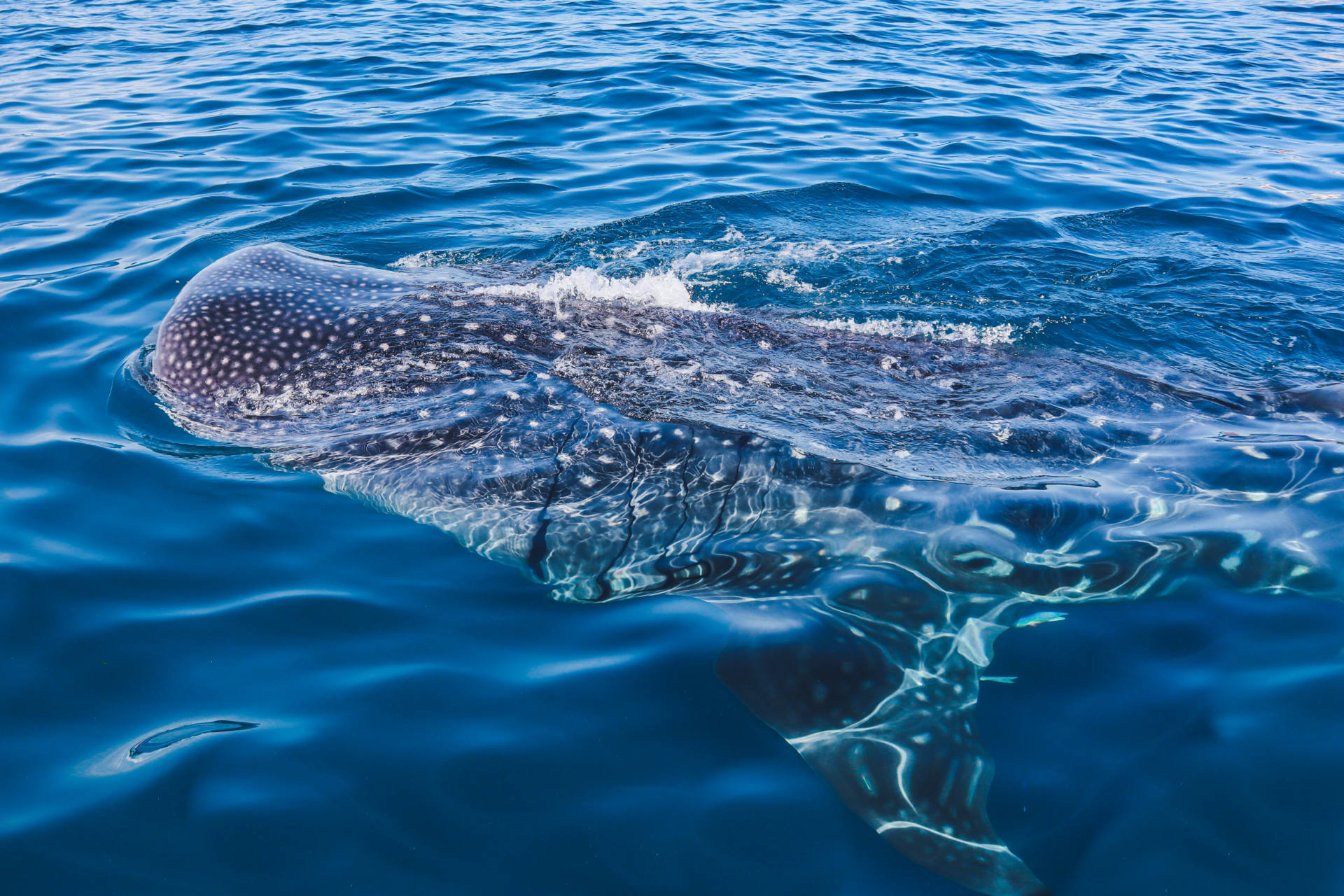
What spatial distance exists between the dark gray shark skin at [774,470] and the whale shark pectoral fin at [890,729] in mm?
13

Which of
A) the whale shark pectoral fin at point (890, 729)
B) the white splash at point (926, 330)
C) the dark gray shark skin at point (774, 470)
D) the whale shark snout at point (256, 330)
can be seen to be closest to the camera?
the whale shark pectoral fin at point (890, 729)

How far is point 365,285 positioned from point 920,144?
8.48 m

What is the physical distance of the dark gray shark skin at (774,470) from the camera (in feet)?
13.0

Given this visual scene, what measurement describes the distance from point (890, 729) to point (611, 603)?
1471mm

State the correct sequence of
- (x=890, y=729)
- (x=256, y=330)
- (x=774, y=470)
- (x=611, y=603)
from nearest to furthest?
(x=890, y=729) < (x=611, y=603) < (x=774, y=470) < (x=256, y=330)

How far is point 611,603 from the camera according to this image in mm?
4449

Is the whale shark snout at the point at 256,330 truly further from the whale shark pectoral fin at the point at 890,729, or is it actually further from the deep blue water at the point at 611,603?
the whale shark pectoral fin at the point at 890,729

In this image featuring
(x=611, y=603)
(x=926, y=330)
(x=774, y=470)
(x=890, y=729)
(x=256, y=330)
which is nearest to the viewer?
(x=890, y=729)

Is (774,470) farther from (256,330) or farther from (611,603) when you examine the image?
(256,330)

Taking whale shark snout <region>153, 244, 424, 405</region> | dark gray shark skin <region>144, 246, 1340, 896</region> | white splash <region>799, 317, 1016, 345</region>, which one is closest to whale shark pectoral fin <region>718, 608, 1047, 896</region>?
dark gray shark skin <region>144, 246, 1340, 896</region>

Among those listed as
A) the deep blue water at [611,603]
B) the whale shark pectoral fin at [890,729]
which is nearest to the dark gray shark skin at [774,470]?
the whale shark pectoral fin at [890,729]

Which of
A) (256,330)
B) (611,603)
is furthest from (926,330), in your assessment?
(256,330)

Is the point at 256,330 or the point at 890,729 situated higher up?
the point at 256,330

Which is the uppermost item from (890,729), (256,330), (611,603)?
(256,330)
